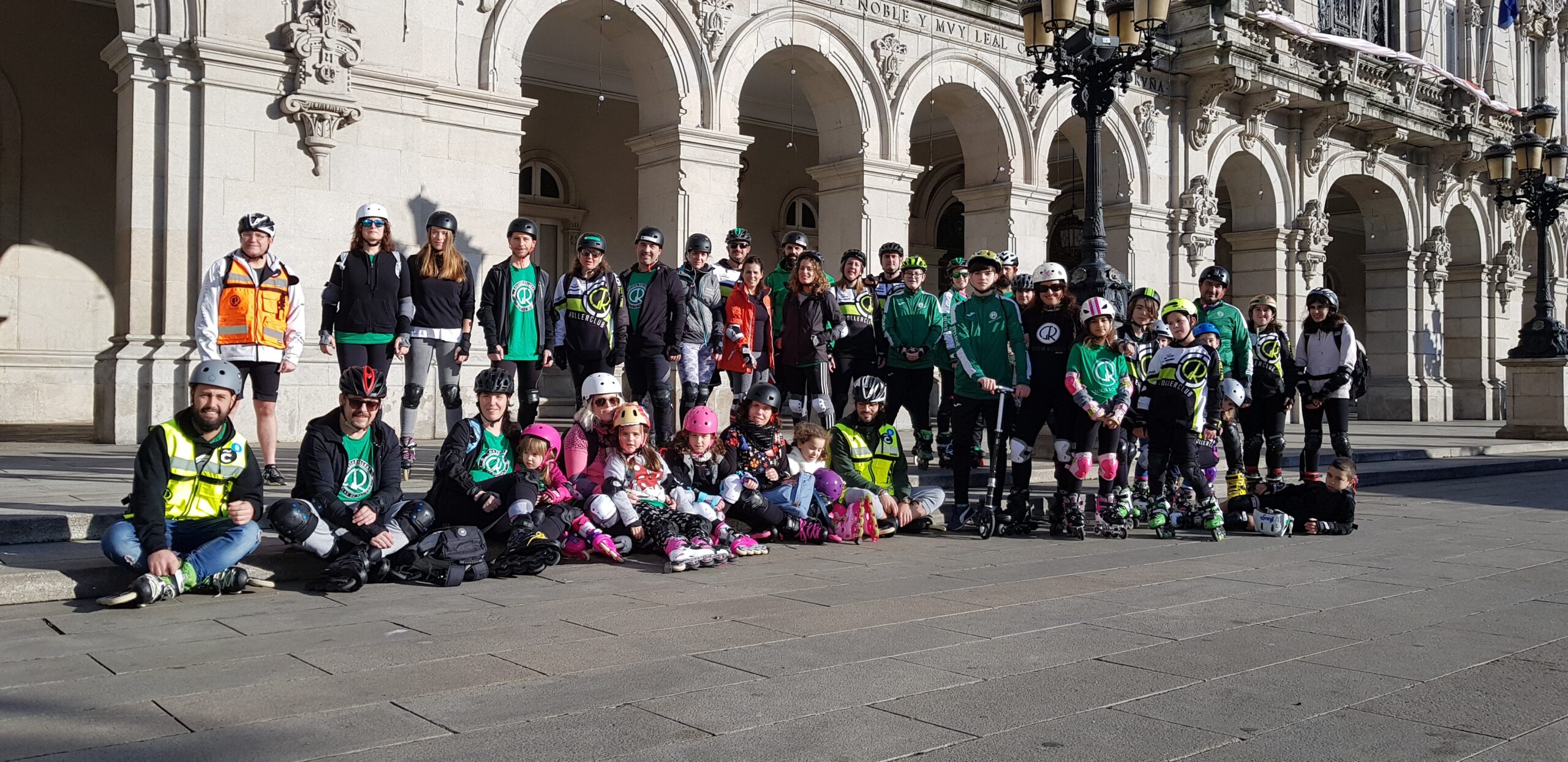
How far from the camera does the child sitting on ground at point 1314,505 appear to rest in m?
8.66

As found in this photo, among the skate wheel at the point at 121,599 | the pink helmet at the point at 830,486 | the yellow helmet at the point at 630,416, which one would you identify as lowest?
the skate wheel at the point at 121,599

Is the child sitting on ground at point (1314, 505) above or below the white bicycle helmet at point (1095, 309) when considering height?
below

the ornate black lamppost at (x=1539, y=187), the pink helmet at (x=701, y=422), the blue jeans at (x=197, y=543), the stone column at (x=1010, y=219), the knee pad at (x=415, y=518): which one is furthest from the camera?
the ornate black lamppost at (x=1539, y=187)

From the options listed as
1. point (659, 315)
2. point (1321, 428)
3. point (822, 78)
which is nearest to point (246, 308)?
point (659, 315)

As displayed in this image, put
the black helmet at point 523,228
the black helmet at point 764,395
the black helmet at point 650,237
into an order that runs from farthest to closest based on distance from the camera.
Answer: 1. the black helmet at point 650,237
2. the black helmet at point 523,228
3. the black helmet at point 764,395

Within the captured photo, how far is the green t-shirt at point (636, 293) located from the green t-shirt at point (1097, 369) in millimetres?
3270

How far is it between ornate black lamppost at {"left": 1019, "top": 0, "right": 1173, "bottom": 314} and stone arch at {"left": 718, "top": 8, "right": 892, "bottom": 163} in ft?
15.8

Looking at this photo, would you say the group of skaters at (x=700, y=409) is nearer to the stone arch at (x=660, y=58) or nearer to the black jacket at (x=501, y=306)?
the black jacket at (x=501, y=306)

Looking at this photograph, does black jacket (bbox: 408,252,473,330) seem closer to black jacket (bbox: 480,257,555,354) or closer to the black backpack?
black jacket (bbox: 480,257,555,354)

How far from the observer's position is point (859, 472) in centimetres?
846

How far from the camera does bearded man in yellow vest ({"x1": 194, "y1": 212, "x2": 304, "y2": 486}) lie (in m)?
7.88

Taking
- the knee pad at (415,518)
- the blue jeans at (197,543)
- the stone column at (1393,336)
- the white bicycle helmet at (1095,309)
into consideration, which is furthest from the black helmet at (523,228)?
the stone column at (1393,336)

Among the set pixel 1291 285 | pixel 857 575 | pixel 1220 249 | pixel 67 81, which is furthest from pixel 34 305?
pixel 1220 249

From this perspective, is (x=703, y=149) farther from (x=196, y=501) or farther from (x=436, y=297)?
(x=196, y=501)
